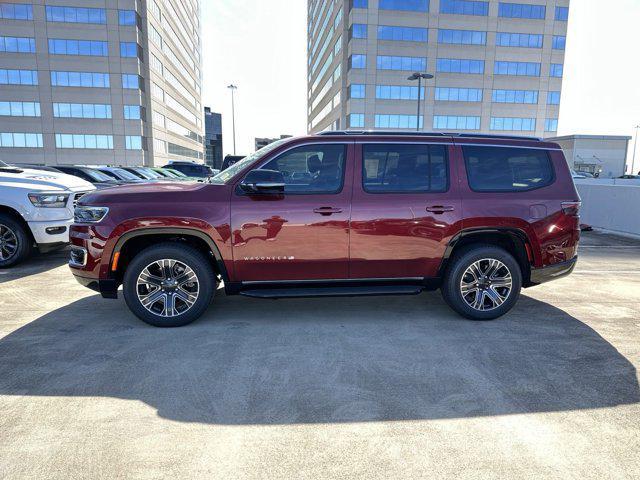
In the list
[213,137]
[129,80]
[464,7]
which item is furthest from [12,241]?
[213,137]

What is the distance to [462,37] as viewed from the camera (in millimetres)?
55188

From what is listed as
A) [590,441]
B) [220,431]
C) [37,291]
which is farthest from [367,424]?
[37,291]

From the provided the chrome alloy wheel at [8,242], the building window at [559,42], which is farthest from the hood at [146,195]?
the building window at [559,42]

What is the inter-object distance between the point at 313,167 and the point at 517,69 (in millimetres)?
63140

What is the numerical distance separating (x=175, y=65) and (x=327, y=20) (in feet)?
89.3

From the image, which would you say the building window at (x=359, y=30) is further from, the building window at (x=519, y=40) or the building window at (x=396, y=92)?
the building window at (x=519, y=40)

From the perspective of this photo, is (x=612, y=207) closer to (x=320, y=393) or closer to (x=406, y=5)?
(x=320, y=393)

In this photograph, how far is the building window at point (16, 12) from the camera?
51.6m

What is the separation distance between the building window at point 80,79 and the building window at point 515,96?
51268 millimetres

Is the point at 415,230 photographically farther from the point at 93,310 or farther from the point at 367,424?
the point at 93,310

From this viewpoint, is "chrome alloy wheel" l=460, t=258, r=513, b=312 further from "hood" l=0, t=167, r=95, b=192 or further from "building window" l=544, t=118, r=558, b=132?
"building window" l=544, t=118, r=558, b=132

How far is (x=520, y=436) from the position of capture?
2637 millimetres

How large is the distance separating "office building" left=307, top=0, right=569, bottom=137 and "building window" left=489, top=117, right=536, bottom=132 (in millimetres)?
133

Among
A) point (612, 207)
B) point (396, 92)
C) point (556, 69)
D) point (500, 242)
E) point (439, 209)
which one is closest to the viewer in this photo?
point (439, 209)
